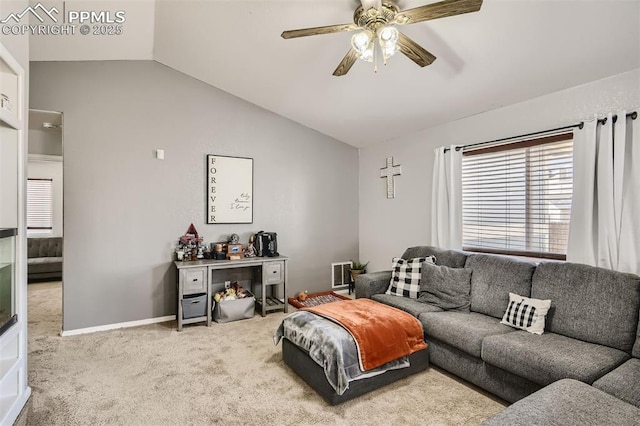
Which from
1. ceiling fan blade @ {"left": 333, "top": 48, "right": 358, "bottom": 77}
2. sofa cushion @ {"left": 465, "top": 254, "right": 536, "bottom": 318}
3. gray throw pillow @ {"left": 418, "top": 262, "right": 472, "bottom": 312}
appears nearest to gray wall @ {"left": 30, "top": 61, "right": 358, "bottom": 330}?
gray throw pillow @ {"left": 418, "top": 262, "right": 472, "bottom": 312}

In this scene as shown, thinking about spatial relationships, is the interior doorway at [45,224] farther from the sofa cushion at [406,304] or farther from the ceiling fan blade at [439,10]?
the ceiling fan blade at [439,10]

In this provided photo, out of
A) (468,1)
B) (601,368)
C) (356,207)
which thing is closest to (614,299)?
(601,368)

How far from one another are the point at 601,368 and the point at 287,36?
8.92 feet

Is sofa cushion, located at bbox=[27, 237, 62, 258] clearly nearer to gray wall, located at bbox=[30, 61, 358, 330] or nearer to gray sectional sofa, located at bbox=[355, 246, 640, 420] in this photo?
gray wall, located at bbox=[30, 61, 358, 330]

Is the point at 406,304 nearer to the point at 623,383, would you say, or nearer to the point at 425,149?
the point at 623,383

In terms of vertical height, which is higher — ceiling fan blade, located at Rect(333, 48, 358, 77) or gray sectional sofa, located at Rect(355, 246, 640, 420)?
ceiling fan blade, located at Rect(333, 48, 358, 77)

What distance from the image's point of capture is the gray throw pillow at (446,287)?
2971 millimetres

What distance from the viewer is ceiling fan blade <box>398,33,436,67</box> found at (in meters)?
2.04

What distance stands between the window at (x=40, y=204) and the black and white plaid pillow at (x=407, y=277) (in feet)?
22.2

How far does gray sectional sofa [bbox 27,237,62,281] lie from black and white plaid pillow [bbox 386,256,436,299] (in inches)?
238

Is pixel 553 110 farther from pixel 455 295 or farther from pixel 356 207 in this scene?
pixel 356 207

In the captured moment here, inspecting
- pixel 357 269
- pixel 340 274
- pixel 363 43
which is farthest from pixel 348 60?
pixel 340 274

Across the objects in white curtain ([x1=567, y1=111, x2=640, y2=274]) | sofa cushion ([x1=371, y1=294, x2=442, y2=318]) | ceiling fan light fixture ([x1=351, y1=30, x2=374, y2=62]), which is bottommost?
sofa cushion ([x1=371, y1=294, x2=442, y2=318])

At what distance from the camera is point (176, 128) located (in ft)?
13.0
